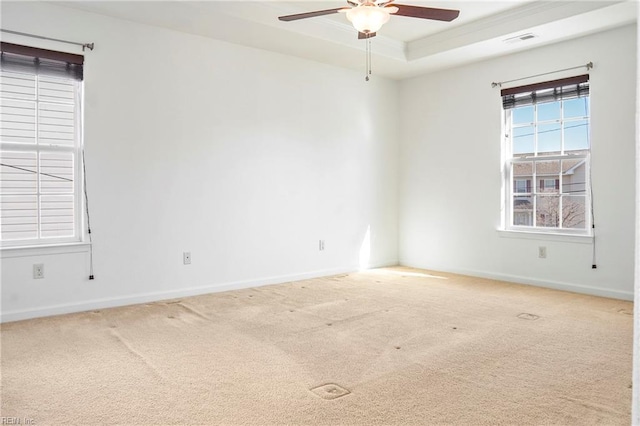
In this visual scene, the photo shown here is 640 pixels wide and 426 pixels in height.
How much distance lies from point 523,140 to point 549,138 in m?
0.30

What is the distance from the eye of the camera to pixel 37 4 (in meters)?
3.83

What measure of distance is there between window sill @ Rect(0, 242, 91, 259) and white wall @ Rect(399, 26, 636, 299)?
413 cm

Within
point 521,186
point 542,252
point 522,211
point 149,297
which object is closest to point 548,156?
point 521,186

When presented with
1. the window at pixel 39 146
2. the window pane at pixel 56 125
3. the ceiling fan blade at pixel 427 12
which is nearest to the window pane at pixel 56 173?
the window at pixel 39 146

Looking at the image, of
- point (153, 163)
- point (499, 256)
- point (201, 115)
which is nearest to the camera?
point (153, 163)

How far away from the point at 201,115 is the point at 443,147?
3089 mm

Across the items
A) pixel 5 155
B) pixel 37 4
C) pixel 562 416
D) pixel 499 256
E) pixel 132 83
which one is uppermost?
pixel 37 4

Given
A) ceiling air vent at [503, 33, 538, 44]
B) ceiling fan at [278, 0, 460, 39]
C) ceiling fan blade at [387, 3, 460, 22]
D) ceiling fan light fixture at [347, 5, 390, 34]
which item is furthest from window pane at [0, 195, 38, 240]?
ceiling air vent at [503, 33, 538, 44]

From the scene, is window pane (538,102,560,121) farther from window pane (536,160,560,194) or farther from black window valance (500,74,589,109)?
window pane (536,160,560,194)

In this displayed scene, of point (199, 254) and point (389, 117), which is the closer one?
point (199, 254)

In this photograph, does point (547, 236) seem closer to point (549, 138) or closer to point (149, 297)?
point (549, 138)

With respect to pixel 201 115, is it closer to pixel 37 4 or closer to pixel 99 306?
pixel 37 4

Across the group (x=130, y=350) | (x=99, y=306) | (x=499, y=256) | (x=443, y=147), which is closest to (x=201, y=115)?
(x=99, y=306)

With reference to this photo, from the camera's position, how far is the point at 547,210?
17.2 feet
